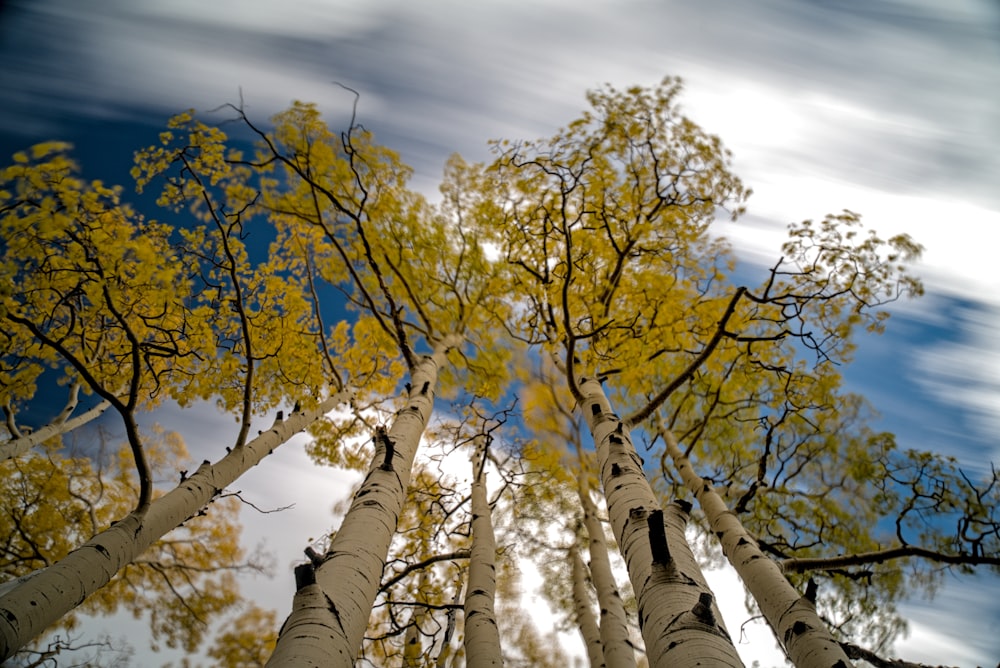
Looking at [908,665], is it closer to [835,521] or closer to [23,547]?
[835,521]

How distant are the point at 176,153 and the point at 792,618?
6847 mm

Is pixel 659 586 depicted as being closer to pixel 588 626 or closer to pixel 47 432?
pixel 588 626

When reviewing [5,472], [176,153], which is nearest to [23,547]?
[5,472]

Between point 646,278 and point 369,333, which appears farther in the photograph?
point 369,333

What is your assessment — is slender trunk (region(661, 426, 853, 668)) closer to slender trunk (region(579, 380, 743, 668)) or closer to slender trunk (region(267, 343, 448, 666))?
slender trunk (region(579, 380, 743, 668))

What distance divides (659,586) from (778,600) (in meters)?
1.90

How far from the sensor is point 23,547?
7465 mm

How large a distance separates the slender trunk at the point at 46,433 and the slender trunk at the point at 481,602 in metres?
6.75

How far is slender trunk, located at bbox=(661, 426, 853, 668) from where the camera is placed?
260cm

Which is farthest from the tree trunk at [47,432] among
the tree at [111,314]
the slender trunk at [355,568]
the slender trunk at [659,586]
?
the slender trunk at [659,586]

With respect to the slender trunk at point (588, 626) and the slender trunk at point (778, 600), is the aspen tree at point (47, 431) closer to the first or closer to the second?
the slender trunk at point (588, 626)

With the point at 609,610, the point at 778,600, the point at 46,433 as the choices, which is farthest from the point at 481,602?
the point at 46,433

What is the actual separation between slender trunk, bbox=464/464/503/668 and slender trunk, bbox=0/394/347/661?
2913 millimetres

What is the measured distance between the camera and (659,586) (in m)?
2.12
